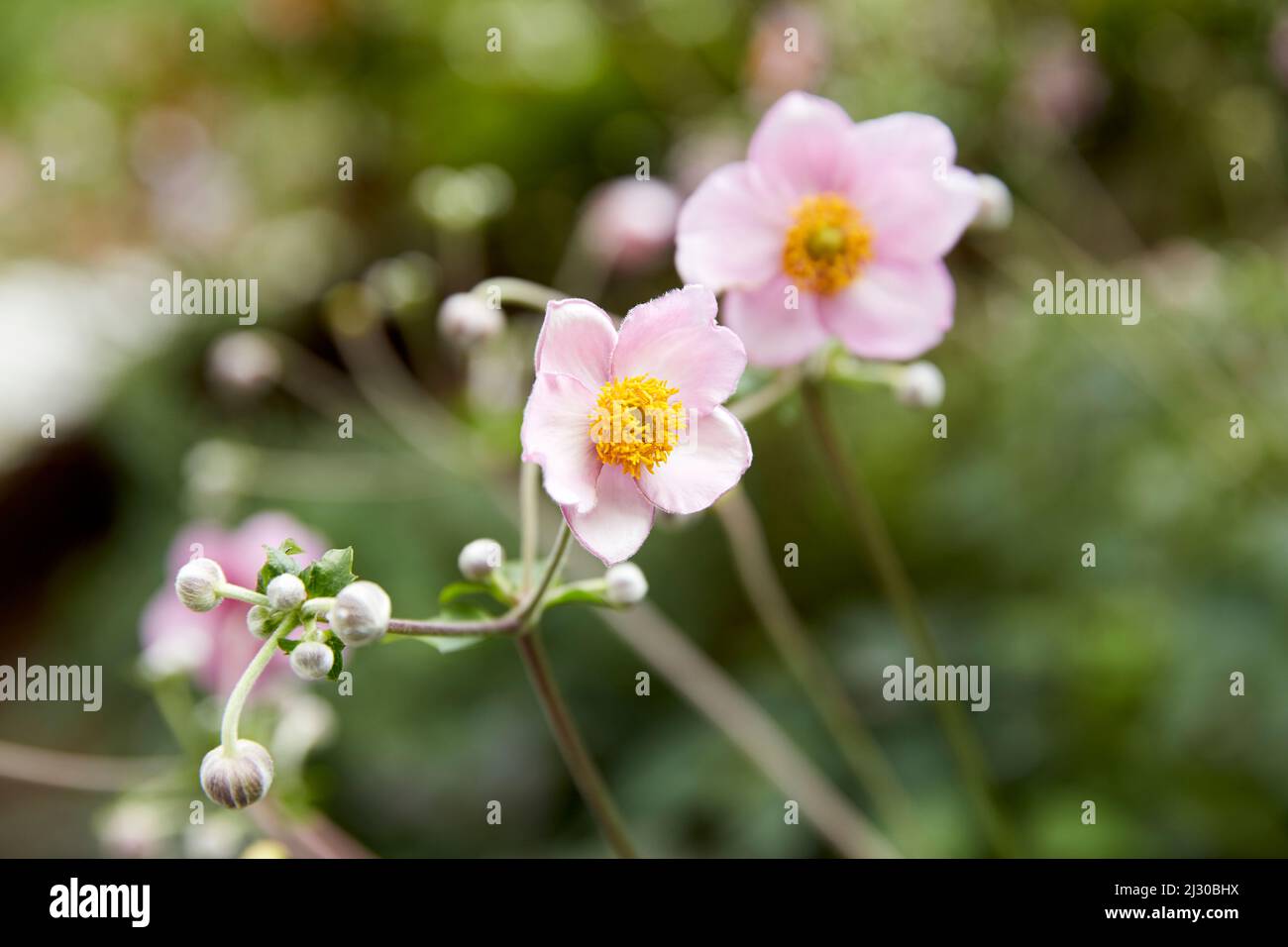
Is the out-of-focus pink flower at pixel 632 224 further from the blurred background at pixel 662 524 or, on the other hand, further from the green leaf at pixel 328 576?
the green leaf at pixel 328 576

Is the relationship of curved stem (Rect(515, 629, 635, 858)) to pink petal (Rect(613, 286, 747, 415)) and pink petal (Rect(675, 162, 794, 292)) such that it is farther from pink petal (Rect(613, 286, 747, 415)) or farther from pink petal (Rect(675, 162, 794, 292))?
pink petal (Rect(675, 162, 794, 292))

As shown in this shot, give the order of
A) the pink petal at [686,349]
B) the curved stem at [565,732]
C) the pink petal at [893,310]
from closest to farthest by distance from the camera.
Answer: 1. the pink petal at [686,349]
2. the curved stem at [565,732]
3. the pink petal at [893,310]

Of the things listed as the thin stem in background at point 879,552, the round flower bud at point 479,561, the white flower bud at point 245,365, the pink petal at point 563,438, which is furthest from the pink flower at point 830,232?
the white flower bud at point 245,365

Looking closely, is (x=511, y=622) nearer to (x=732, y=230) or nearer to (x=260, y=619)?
(x=260, y=619)

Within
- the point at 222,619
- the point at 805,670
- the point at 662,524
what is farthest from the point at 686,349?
the point at 222,619

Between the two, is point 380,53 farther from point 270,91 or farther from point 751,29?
point 751,29

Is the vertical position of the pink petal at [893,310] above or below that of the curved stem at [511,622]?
above
